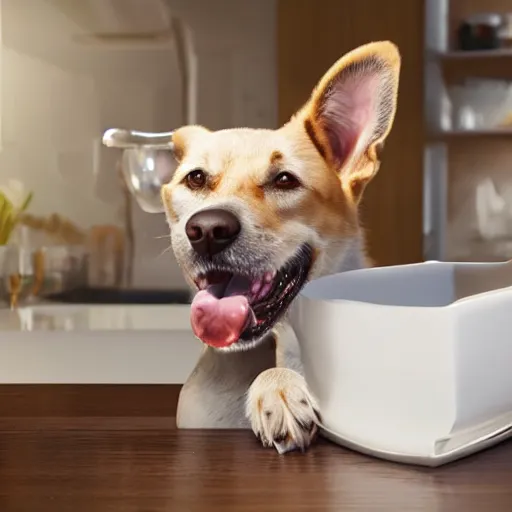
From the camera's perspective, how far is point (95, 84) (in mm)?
1034

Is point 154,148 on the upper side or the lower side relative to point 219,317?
upper

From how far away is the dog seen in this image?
2.52 ft

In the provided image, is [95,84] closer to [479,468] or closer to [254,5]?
[254,5]

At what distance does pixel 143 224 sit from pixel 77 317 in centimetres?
17

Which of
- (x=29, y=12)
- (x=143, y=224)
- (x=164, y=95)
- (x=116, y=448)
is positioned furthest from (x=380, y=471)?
(x=29, y=12)

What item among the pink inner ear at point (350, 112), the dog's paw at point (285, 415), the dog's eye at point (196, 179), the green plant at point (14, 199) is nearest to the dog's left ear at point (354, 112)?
the pink inner ear at point (350, 112)

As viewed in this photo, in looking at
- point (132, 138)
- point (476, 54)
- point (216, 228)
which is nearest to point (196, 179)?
point (216, 228)

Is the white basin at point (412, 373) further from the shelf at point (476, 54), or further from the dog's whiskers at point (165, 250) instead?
the shelf at point (476, 54)

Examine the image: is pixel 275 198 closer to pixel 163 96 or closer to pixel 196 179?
pixel 196 179

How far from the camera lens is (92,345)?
105cm

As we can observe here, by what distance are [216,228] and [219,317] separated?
0.31ft

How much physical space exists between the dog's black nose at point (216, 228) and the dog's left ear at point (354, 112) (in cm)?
15

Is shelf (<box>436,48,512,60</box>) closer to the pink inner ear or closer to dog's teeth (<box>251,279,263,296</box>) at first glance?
the pink inner ear

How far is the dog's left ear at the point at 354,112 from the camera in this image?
842mm
